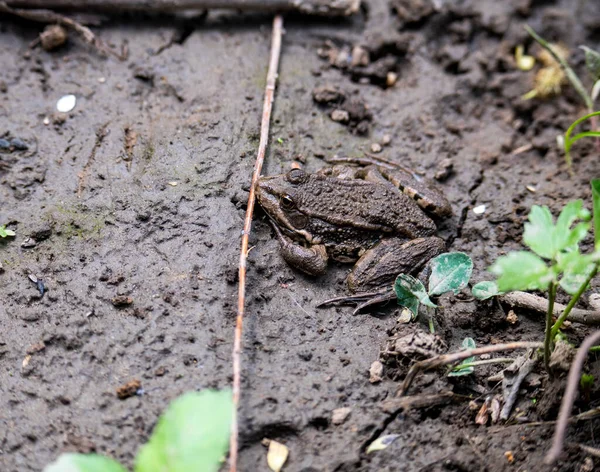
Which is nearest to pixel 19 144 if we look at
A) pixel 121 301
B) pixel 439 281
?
pixel 121 301

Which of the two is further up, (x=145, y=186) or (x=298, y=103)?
(x=298, y=103)

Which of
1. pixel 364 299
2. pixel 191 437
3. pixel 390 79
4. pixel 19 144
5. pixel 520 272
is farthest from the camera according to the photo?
pixel 390 79

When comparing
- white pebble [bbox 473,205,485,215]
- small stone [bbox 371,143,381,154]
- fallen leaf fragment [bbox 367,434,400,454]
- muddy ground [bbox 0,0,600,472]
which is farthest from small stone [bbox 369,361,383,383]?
small stone [bbox 371,143,381,154]

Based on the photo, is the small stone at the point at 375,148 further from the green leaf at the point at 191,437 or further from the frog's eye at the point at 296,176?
the green leaf at the point at 191,437

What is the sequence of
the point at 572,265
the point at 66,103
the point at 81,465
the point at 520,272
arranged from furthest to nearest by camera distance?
the point at 66,103 < the point at 572,265 < the point at 520,272 < the point at 81,465

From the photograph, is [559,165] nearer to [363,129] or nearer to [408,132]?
[408,132]

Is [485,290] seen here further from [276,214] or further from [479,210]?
[276,214]

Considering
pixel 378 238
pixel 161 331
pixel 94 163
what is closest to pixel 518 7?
pixel 378 238
